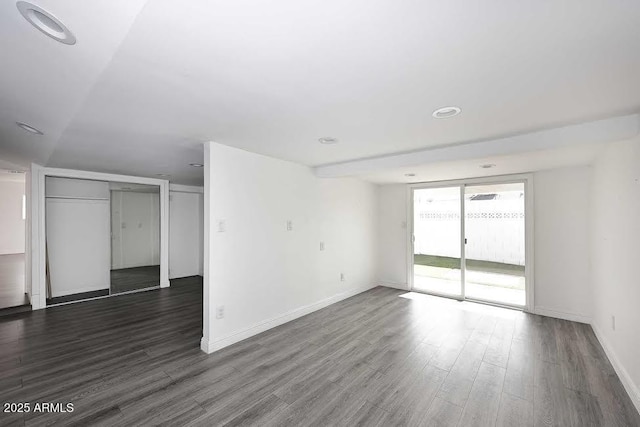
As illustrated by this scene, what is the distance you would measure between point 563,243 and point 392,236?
271cm

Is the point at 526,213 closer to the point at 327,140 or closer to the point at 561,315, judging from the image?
the point at 561,315

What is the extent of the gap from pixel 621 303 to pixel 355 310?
2977 mm

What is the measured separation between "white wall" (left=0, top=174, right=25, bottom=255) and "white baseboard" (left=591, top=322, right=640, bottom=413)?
1372 cm

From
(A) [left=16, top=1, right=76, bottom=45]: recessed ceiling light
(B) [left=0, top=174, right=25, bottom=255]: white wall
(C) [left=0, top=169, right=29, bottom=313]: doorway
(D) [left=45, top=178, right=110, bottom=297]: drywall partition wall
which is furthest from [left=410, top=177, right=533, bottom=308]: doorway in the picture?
(B) [left=0, top=174, right=25, bottom=255]: white wall

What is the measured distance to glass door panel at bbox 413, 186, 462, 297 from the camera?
5012mm

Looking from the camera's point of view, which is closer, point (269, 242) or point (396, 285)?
point (269, 242)

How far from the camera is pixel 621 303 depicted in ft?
8.26

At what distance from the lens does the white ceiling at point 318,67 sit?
1.11 m

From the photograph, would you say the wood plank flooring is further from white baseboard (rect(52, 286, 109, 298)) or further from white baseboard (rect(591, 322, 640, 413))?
white baseboard (rect(52, 286, 109, 298))

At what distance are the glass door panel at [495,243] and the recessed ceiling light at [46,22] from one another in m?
5.29

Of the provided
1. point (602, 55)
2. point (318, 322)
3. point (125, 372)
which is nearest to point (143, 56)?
point (602, 55)

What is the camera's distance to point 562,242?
13.0ft

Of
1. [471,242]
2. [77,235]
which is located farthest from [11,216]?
[471,242]

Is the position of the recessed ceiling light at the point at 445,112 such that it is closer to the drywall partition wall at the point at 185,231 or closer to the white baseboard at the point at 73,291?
the drywall partition wall at the point at 185,231
